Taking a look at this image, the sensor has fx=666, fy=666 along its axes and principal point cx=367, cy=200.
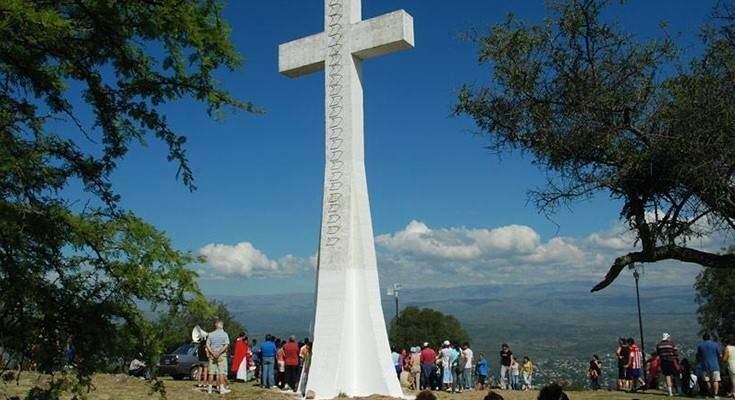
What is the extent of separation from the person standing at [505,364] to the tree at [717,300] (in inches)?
981

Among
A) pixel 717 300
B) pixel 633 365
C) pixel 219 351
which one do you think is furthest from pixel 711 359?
pixel 717 300

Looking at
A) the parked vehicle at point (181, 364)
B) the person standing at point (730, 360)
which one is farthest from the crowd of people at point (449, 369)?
the person standing at point (730, 360)

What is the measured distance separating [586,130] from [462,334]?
214ft

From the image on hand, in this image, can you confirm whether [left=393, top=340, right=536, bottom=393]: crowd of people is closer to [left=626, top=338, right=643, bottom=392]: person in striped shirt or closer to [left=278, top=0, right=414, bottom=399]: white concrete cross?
[left=626, top=338, right=643, bottom=392]: person in striped shirt

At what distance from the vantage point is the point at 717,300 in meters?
45.4

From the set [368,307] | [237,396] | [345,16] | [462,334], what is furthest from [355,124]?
[462,334]

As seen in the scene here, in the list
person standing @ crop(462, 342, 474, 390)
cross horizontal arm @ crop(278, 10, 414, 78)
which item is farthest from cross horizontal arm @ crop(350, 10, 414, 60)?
person standing @ crop(462, 342, 474, 390)

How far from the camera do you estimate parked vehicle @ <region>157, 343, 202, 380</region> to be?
2438cm

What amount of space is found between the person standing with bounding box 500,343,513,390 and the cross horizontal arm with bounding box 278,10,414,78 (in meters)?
12.2

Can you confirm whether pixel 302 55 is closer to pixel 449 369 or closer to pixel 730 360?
pixel 449 369

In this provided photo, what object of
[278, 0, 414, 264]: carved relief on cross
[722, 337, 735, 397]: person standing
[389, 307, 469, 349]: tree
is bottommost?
[389, 307, 469, 349]: tree

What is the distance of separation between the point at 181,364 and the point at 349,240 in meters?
11.7

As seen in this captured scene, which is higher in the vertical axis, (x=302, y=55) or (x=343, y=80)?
(x=302, y=55)

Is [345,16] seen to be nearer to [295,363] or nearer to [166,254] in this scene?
[295,363]
